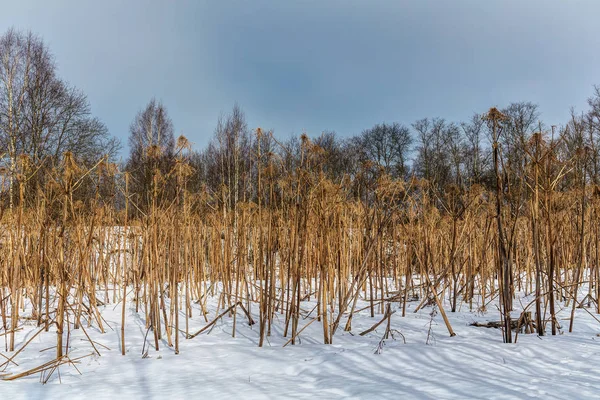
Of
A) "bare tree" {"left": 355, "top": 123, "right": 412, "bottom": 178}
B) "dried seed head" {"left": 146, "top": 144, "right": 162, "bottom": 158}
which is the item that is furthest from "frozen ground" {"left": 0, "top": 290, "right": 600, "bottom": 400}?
"bare tree" {"left": 355, "top": 123, "right": 412, "bottom": 178}

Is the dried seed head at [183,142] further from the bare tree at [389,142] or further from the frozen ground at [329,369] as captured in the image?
the bare tree at [389,142]

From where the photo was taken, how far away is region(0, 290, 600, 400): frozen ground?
Answer: 156cm

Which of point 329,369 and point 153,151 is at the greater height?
point 153,151

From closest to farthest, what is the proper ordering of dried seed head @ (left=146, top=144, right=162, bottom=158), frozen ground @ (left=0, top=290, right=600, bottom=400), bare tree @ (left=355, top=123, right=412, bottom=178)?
frozen ground @ (left=0, top=290, right=600, bottom=400), dried seed head @ (left=146, top=144, right=162, bottom=158), bare tree @ (left=355, top=123, right=412, bottom=178)

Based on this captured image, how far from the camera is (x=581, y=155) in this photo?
2.82 m

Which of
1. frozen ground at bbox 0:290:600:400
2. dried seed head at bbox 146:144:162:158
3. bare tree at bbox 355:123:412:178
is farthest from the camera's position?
bare tree at bbox 355:123:412:178

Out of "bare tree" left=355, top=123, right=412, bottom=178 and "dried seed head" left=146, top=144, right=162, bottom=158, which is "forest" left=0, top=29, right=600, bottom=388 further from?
"bare tree" left=355, top=123, right=412, bottom=178

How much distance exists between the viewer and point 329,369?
1.89 meters

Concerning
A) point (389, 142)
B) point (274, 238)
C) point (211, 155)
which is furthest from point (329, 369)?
point (389, 142)

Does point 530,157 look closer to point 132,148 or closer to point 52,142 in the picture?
point 52,142

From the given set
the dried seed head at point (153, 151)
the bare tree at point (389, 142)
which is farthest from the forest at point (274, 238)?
the bare tree at point (389, 142)

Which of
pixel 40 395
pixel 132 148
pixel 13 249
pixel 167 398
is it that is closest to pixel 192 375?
pixel 167 398

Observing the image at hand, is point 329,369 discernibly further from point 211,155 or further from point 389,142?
point 389,142

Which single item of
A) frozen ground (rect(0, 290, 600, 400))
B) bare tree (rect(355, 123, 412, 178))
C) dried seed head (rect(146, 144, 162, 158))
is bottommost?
frozen ground (rect(0, 290, 600, 400))
